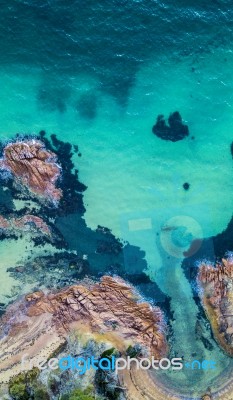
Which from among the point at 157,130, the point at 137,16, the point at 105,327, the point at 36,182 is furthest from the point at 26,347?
the point at 137,16

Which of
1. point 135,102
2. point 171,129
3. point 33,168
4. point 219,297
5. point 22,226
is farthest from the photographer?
point 135,102

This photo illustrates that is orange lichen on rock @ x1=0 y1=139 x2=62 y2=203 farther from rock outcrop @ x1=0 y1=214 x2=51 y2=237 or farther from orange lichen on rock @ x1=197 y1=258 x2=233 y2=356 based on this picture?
orange lichen on rock @ x1=197 y1=258 x2=233 y2=356

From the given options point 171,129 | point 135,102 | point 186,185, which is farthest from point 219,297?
point 135,102

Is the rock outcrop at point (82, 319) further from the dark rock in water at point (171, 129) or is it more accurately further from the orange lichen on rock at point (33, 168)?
the dark rock in water at point (171, 129)

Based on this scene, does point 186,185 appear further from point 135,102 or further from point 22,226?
point 22,226

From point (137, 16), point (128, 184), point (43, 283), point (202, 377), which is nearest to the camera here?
point (202, 377)

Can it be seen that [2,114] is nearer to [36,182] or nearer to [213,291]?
[36,182]
